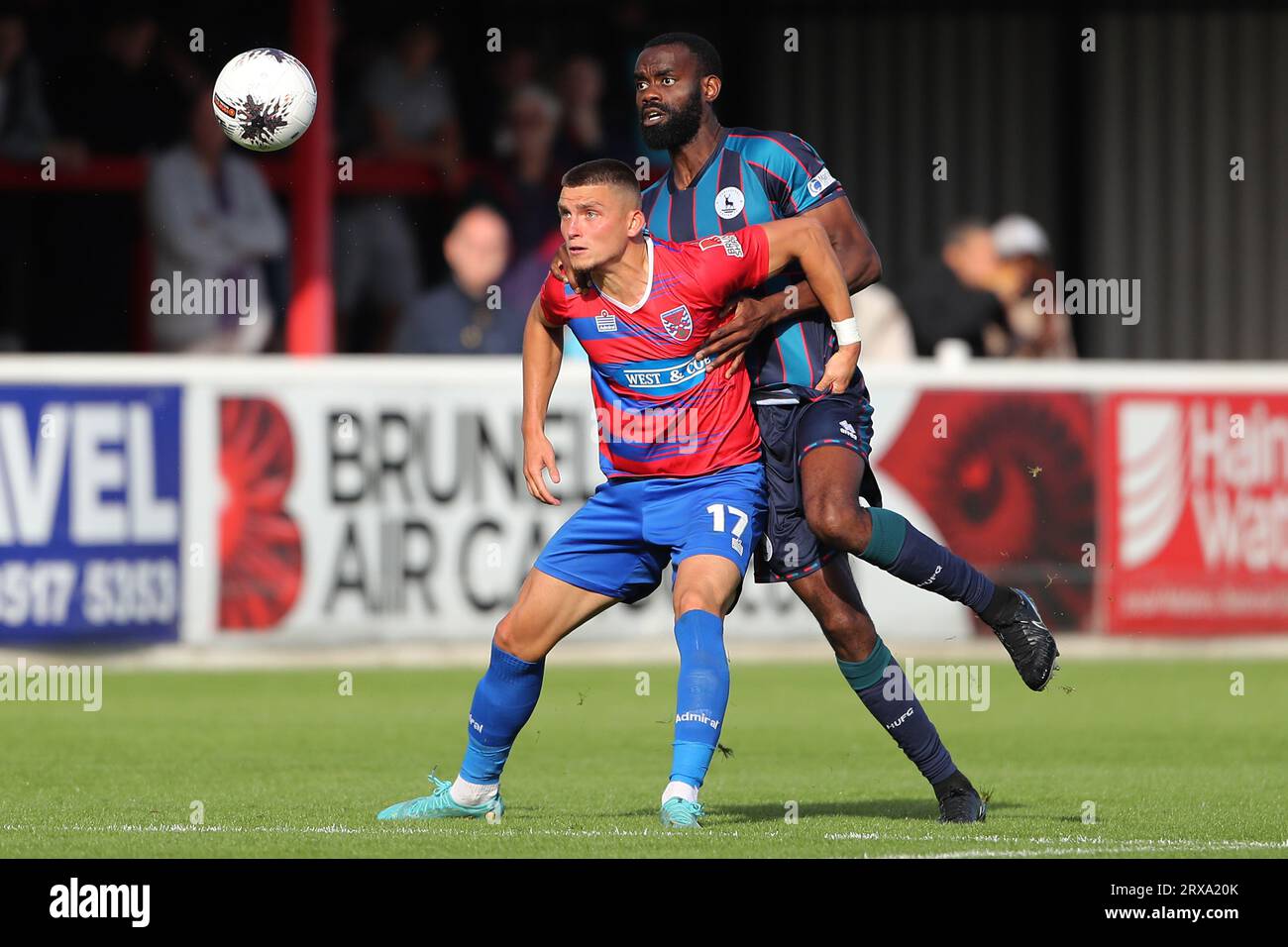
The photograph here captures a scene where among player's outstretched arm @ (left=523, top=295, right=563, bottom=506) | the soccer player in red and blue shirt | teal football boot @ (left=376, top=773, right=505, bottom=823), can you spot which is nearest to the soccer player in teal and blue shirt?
the soccer player in red and blue shirt

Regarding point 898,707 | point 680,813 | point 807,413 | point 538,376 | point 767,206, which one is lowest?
point 680,813

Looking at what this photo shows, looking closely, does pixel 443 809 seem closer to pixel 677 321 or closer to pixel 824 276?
pixel 677 321

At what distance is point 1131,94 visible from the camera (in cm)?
2020

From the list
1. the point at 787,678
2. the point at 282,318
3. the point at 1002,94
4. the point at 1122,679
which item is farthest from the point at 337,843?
the point at 1002,94

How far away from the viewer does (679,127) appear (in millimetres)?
7871

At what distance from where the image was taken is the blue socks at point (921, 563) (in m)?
7.60

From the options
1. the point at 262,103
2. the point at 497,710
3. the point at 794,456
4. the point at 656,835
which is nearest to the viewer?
the point at 656,835

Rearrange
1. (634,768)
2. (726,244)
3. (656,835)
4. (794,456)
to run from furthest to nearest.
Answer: (634,768)
(794,456)
(726,244)
(656,835)

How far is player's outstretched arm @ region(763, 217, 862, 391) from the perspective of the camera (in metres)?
7.51

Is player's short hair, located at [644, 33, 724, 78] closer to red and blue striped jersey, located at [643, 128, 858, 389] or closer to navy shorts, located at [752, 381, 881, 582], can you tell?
red and blue striped jersey, located at [643, 128, 858, 389]

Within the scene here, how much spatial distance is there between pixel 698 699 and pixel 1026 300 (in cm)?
1037

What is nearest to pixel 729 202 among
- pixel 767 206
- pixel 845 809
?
pixel 767 206

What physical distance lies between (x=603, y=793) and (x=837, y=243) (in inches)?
81.2

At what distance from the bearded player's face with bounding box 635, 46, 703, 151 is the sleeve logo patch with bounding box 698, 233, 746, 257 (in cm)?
42
